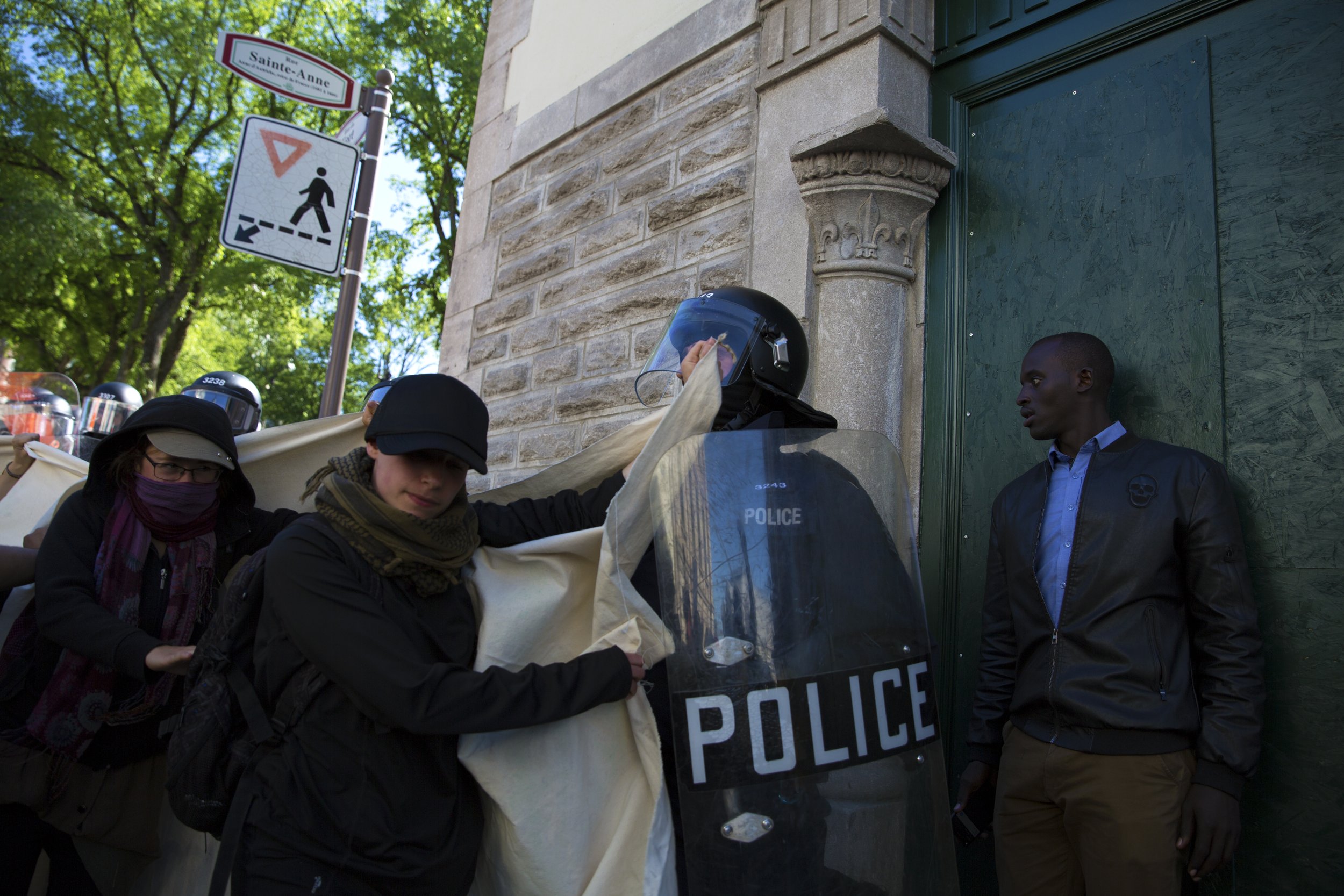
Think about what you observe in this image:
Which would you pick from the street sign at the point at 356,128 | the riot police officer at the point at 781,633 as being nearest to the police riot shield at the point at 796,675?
the riot police officer at the point at 781,633

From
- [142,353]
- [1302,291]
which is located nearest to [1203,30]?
[1302,291]

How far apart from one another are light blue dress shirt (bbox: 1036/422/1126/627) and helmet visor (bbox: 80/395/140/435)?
5590 mm

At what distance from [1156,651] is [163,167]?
821 inches

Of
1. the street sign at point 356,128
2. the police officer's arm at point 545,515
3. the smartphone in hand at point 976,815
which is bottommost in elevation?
the smartphone in hand at point 976,815

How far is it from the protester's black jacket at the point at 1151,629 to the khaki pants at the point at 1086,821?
2.2 inches

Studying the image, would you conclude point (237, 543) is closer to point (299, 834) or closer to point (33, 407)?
point (299, 834)

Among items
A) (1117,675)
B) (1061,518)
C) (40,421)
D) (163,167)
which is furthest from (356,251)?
(163,167)

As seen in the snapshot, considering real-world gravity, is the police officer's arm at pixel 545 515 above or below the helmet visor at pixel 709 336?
below

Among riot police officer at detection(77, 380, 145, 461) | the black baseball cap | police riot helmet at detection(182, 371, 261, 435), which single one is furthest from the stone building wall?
riot police officer at detection(77, 380, 145, 461)

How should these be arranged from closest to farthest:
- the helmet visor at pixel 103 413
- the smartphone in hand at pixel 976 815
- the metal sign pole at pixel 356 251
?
the smartphone in hand at pixel 976 815
the metal sign pole at pixel 356 251
the helmet visor at pixel 103 413

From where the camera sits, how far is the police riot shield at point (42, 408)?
6.60m

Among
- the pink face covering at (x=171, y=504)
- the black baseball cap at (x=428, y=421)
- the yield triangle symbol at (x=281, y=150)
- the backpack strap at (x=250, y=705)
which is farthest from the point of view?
the yield triangle symbol at (x=281, y=150)

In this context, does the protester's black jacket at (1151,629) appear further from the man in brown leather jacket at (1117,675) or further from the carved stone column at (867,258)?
the carved stone column at (867,258)

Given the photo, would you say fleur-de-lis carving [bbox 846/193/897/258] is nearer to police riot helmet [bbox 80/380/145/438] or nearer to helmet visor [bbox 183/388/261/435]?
helmet visor [bbox 183/388/261/435]
